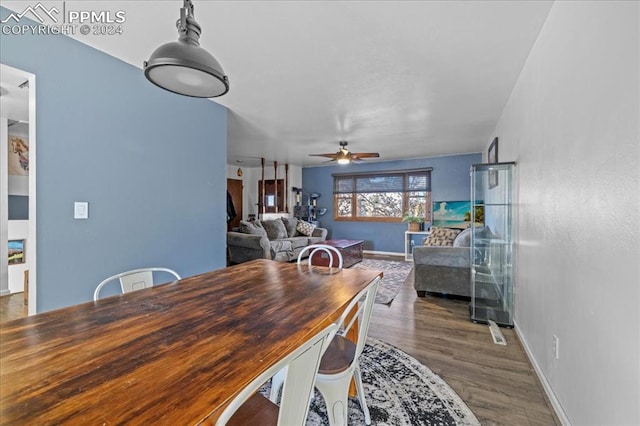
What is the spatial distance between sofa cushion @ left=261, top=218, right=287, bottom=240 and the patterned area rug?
5.75ft

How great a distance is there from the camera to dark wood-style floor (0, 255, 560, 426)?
1696mm

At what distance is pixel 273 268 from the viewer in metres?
2.17

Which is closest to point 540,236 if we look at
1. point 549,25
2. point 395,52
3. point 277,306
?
point 549,25

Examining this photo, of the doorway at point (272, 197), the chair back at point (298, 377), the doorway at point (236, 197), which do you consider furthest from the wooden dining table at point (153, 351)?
the doorway at point (236, 197)

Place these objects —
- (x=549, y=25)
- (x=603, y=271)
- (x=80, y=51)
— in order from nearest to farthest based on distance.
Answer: (x=603, y=271) < (x=549, y=25) < (x=80, y=51)

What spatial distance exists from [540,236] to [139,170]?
10.4ft

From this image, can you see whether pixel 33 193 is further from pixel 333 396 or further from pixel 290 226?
pixel 290 226

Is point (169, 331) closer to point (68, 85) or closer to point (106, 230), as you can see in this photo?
point (106, 230)

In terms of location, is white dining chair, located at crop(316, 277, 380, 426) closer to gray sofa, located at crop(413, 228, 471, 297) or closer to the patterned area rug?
the patterned area rug

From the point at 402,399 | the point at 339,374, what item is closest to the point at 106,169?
the point at 339,374

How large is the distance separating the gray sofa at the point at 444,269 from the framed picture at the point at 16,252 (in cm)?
558

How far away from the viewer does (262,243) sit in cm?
509

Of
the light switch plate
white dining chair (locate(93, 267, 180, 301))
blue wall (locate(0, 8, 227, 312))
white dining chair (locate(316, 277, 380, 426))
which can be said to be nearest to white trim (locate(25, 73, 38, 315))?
blue wall (locate(0, 8, 227, 312))

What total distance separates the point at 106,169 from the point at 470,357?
3233 mm
